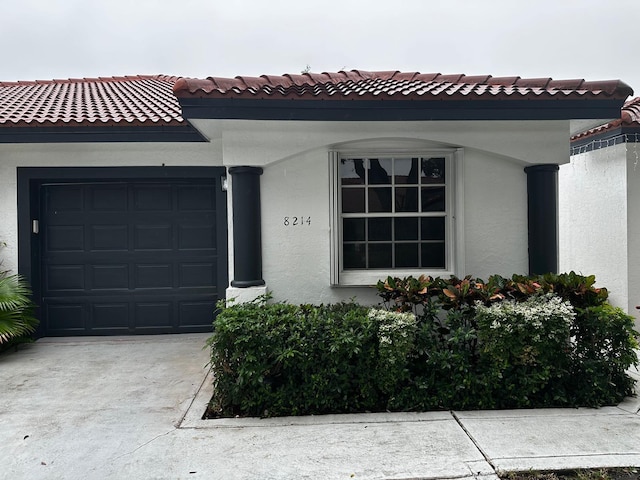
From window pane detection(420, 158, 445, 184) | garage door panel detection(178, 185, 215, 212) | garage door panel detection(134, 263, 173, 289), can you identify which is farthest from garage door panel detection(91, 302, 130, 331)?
window pane detection(420, 158, 445, 184)

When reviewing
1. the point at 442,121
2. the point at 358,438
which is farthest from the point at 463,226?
the point at 358,438

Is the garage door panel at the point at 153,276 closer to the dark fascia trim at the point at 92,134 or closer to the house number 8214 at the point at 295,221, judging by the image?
the dark fascia trim at the point at 92,134

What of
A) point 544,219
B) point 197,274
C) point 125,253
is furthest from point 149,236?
point 544,219

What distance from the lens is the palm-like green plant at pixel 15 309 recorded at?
19.4 feet

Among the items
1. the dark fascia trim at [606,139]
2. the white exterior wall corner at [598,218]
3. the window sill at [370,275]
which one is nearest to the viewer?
the window sill at [370,275]

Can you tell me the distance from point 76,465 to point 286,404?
1.72 metres

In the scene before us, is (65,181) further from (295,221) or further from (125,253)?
(295,221)

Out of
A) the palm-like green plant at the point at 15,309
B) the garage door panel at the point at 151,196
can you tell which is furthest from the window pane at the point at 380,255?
the palm-like green plant at the point at 15,309

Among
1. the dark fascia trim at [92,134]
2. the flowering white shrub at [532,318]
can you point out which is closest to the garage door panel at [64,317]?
the dark fascia trim at [92,134]

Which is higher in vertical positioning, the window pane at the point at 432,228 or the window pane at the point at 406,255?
the window pane at the point at 432,228

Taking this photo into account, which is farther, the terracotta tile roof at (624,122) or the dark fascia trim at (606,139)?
the dark fascia trim at (606,139)

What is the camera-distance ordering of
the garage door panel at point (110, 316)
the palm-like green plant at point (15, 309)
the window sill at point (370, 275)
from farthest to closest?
the garage door panel at point (110, 316), the palm-like green plant at point (15, 309), the window sill at point (370, 275)

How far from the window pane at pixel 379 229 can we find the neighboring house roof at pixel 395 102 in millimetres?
1338

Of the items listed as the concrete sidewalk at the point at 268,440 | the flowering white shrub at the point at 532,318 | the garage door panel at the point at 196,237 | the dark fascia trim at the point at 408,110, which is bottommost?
the concrete sidewalk at the point at 268,440
